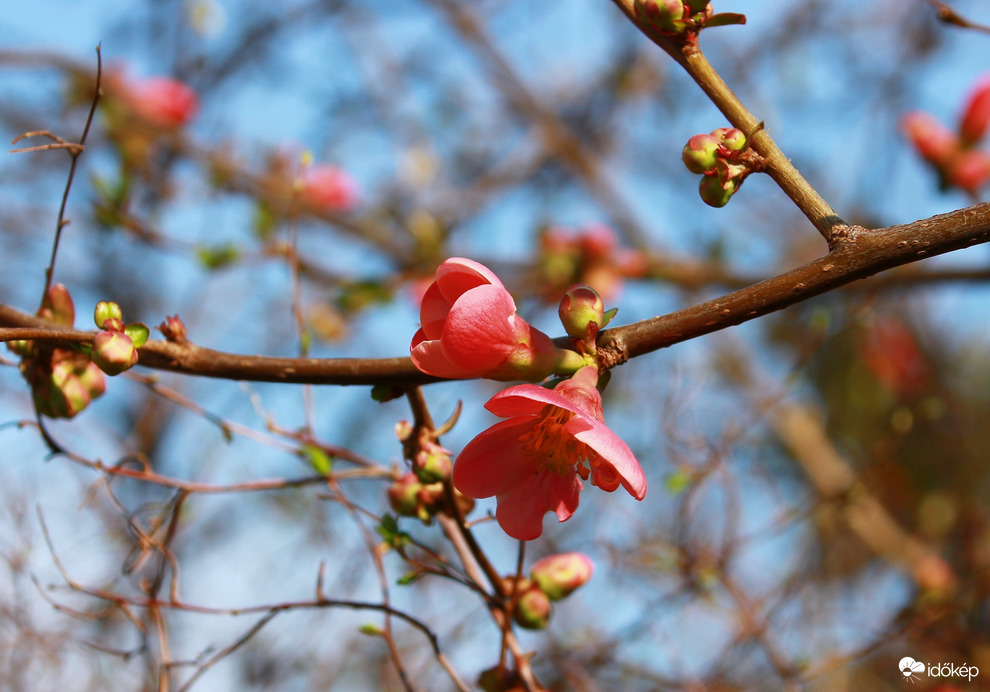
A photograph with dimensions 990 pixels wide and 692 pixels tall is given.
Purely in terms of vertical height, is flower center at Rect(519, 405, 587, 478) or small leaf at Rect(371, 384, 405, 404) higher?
small leaf at Rect(371, 384, 405, 404)

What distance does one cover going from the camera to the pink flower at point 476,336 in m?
0.80

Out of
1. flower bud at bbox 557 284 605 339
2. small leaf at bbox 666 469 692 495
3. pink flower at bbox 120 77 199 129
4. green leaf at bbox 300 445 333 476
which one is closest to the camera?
flower bud at bbox 557 284 605 339

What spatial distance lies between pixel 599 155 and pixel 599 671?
3.60 m

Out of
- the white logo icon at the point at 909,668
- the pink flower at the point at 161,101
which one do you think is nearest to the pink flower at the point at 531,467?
the white logo icon at the point at 909,668

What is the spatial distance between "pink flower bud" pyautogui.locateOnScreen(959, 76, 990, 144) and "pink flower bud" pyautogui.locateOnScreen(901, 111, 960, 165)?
0.15 feet

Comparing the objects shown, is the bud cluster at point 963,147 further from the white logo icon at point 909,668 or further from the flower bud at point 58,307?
the flower bud at point 58,307

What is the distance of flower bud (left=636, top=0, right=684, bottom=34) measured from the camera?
0.91 metres

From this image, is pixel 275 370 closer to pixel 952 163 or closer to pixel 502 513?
pixel 502 513

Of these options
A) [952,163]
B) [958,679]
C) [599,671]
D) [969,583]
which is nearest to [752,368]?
[952,163]

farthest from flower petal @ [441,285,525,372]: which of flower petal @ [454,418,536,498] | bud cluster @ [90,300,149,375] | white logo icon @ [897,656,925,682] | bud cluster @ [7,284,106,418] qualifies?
white logo icon @ [897,656,925,682]

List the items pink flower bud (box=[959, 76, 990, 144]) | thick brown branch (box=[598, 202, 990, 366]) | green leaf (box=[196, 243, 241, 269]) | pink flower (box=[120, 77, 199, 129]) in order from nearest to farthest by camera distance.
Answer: thick brown branch (box=[598, 202, 990, 366]), green leaf (box=[196, 243, 241, 269]), pink flower bud (box=[959, 76, 990, 144]), pink flower (box=[120, 77, 199, 129])

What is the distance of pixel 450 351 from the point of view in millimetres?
796

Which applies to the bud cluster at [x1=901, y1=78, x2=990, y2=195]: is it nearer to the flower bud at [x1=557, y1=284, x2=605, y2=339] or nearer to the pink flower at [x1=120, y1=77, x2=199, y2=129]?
the flower bud at [x1=557, y1=284, x2=605, y2=339]

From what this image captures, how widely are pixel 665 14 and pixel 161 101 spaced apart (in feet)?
11.3
